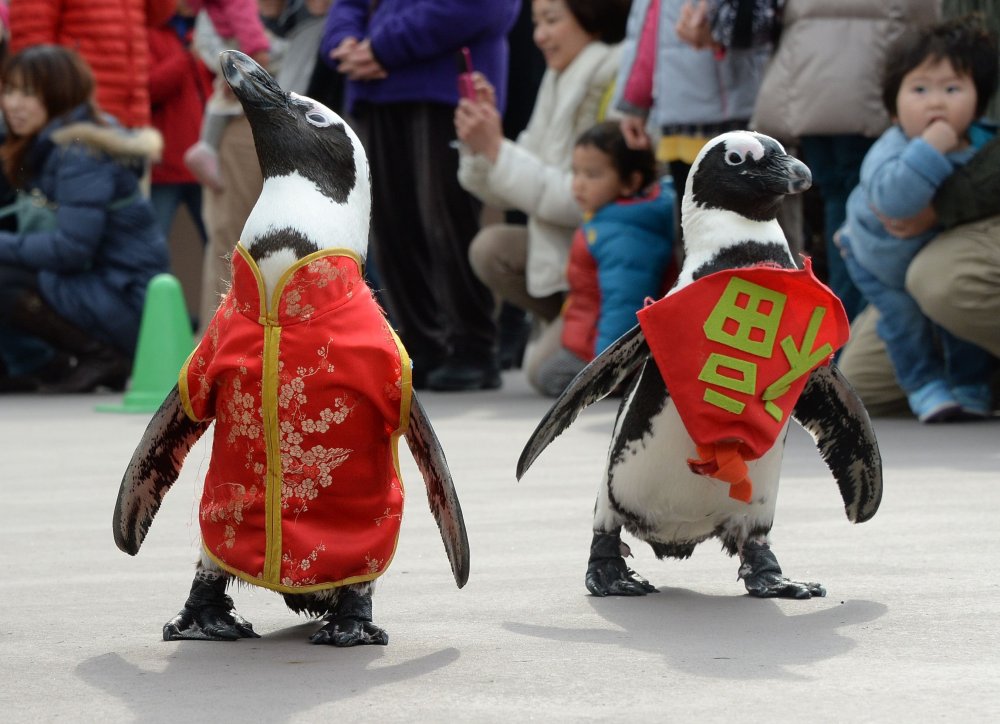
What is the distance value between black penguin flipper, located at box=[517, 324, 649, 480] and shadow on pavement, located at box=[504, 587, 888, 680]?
1.20 feet

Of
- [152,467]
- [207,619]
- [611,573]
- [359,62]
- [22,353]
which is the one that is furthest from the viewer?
[22,353]

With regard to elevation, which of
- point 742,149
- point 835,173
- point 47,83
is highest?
point 742,149

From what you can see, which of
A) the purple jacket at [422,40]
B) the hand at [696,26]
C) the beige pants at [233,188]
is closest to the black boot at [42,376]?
the beige pants at [233,188]

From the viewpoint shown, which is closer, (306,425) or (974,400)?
(306,425)

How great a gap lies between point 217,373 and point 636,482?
36.2 inches

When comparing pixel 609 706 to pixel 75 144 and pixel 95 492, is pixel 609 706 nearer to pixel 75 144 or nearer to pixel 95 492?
pixel 95 492

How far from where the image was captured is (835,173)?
6977 millimetres

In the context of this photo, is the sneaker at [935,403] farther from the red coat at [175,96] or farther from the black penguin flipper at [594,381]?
the red coat at [175,96]

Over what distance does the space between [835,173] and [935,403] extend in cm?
113

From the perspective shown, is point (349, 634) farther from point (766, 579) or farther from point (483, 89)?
point (483, 89)

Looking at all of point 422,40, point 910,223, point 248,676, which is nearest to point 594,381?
point 248,676

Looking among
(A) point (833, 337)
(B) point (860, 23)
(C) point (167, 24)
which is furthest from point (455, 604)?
(C) point (167, 24)

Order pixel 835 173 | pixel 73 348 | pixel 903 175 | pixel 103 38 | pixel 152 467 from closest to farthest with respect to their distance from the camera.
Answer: pixel 152 467, pixel 903 175, pixel 835 173, pixel 73 348, pixel 103 38

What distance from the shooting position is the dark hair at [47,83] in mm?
8242
